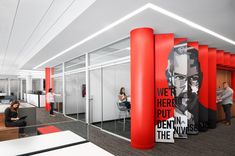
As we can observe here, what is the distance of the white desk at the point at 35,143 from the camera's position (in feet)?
5.50

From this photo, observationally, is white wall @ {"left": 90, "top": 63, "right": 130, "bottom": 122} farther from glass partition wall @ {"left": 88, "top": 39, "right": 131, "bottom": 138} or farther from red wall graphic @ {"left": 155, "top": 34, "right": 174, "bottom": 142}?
red wall graphic @ {"left": 155, "top": 34, "right": 174, "bottom": 142}

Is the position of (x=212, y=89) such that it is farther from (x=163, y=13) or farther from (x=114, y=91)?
(x=163, y=13)

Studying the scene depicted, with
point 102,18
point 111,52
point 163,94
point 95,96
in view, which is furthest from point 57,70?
point 163,94

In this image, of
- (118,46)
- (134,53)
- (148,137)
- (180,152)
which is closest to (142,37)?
(134,53)

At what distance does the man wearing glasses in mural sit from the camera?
4.44 meters

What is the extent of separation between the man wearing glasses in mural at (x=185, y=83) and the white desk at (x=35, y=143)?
3045 mm

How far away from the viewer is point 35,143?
6.20 ft

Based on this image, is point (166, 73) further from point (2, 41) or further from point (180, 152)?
point (2, 41)

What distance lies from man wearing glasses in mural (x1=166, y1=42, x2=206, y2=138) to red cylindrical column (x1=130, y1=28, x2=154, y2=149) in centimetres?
68

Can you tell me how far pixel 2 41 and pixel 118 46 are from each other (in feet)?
15.5

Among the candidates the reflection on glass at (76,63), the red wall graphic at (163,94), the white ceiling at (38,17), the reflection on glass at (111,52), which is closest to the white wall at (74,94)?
the reflection on glass at (76,63)

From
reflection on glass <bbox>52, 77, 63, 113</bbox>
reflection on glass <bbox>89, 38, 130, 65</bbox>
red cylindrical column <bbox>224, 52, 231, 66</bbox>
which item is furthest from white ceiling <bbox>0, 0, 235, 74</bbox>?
reflection on glass <bbox>52, 77, 63, 113</bbox>

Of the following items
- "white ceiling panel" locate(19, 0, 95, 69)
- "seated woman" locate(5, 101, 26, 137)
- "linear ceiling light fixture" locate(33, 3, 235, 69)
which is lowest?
"seated woman" locate(5, 101, 26, 137)

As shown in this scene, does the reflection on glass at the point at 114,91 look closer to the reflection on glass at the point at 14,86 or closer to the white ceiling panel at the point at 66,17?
the white ceiling panel at the point at 66,17
